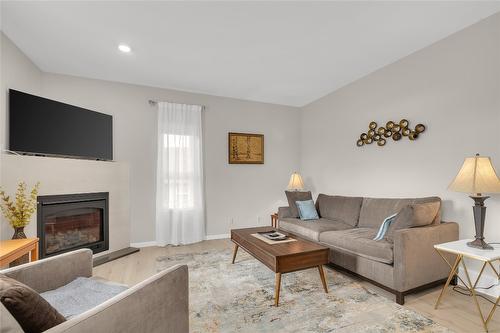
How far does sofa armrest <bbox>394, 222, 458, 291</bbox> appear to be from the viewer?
2.17 metres

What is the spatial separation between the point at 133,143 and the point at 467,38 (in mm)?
4489

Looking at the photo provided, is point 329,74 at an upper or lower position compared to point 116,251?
upper

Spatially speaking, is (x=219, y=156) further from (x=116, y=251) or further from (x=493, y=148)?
(x=493, y=148)

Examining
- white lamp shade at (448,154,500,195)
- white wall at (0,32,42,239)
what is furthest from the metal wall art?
white wall at (0,32,42,239)

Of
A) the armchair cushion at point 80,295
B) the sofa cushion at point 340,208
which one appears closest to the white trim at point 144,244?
the armchair cushion at point 80,295

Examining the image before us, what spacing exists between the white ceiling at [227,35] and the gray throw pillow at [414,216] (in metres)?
1.83

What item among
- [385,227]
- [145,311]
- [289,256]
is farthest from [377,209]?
[145,311]

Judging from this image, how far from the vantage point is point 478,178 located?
208 cm

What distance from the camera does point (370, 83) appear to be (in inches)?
145

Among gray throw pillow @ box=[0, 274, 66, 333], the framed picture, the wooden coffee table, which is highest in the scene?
the framed picture

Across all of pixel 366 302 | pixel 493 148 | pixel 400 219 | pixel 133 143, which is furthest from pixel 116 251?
pixel 493 148

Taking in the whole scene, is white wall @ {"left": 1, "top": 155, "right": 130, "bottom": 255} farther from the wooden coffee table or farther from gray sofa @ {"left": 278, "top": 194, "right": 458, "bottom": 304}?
gray sofa @ {"left": 278, "top": 194, "right": 458, "bottom": 304}

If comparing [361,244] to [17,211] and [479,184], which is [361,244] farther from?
[17,211]

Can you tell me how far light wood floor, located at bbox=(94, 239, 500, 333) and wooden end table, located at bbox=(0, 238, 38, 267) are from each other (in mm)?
819
